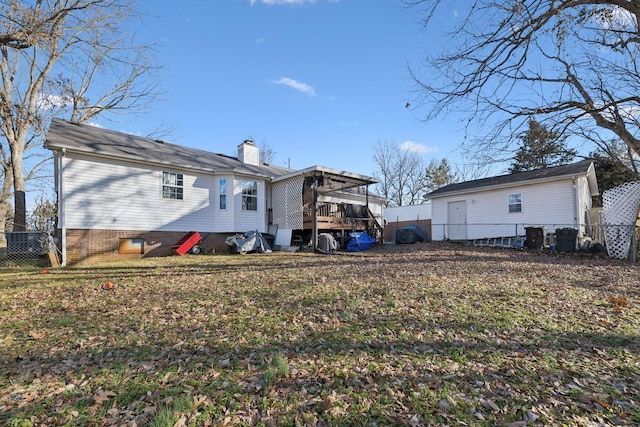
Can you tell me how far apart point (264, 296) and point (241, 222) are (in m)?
9.36

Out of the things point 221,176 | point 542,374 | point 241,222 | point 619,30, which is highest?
point 619,30

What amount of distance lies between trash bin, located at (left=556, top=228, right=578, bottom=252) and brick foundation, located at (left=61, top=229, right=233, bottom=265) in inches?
559

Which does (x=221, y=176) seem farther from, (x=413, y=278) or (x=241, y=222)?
(x=413, y=278)

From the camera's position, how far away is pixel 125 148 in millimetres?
12547

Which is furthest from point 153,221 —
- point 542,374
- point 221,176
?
point 542,374

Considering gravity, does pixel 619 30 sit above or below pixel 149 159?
above

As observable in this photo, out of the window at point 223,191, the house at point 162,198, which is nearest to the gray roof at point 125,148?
the house at point 162,198

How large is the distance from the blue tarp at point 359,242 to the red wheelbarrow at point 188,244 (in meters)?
6.74

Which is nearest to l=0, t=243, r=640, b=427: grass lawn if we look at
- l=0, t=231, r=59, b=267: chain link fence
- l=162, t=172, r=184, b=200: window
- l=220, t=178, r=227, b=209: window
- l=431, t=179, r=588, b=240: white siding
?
l=0, t=231, r=59, b=267: chain link fence

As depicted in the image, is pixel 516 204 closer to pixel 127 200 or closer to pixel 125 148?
pixel 127 200

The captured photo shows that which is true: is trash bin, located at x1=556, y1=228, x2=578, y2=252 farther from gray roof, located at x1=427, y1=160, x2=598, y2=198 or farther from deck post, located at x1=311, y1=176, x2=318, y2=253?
deck post, located at x1=311, y1=176, x2=318, y2=253

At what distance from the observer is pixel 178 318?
4566 mm

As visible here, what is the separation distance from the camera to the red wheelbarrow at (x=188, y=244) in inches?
493

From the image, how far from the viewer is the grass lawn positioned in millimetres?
2451
